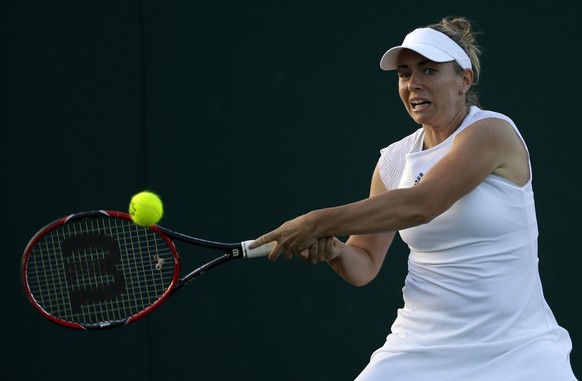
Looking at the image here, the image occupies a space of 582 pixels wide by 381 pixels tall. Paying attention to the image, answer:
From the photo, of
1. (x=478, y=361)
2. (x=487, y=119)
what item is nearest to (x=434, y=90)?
(x=487, y=119)

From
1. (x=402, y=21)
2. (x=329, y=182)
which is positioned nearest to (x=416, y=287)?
(x=329, y=182)

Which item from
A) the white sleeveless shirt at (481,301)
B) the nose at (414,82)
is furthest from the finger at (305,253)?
the nose at (414,82)

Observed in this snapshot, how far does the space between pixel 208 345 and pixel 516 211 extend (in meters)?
1.87

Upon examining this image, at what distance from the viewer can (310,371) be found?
4293mm

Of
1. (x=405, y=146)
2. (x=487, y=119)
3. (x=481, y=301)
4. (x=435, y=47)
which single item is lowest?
(x=481, y=301)

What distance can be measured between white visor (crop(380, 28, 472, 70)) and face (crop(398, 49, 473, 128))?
1.2 inches

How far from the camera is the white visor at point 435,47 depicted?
9.28 feet

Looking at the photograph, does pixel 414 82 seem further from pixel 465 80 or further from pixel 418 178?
pixel 418 178

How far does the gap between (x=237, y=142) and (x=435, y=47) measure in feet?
5.04

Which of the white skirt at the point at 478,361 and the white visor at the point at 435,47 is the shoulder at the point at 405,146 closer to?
the white visor at the point at 435,47

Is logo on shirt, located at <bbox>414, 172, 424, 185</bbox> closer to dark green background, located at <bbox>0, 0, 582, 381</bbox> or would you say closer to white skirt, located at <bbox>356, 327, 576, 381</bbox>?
white skirt, located at <bbox>356, 327, 576, 381</bbox>

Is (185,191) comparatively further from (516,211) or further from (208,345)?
(516,211)

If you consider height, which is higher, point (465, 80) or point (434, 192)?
point (465, 80)

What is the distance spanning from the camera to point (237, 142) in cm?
425
